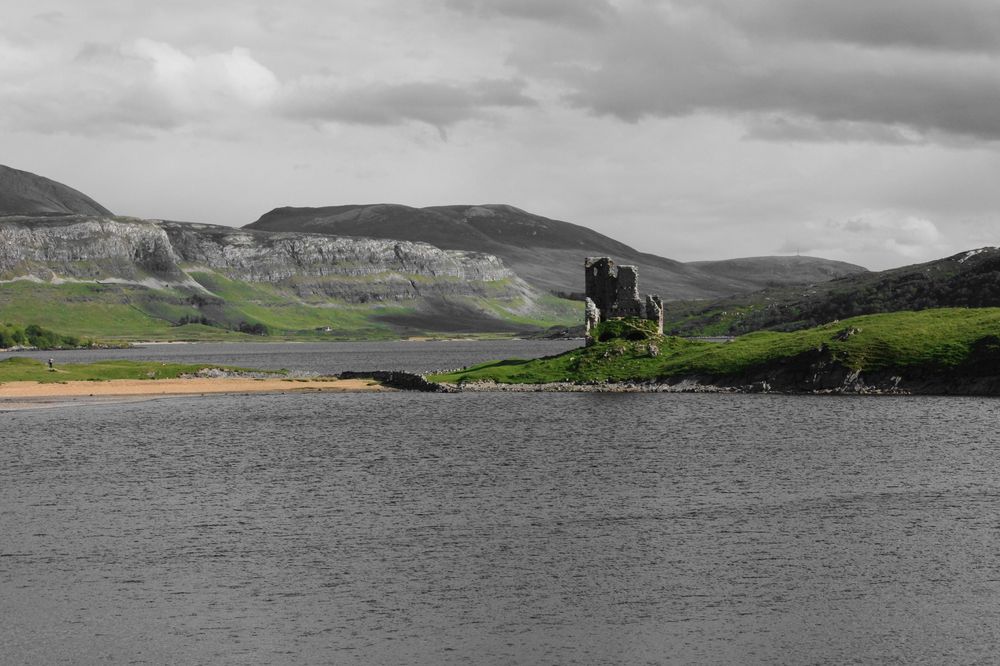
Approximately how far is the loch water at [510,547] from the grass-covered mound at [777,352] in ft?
121

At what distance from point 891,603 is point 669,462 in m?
39.7

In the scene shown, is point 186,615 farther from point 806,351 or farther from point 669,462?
point 806,351

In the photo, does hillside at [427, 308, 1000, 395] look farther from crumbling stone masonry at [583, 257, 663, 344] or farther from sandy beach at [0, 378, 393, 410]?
sandy beach at [0, 378, 393, 410]

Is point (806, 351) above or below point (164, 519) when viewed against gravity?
above

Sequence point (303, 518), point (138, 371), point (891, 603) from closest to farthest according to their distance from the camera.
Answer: point (891, 603) < point (303, 518) < point (138, 371)

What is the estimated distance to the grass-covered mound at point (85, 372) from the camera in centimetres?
17525

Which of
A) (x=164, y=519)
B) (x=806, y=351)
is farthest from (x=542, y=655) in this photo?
(x=806, y=351)

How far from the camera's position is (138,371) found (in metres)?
187

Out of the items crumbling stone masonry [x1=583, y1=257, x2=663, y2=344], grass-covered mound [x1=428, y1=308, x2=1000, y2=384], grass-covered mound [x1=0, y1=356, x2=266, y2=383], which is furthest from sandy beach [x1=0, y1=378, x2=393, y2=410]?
crumbling stone masonry [x1=583, y1=257, x2=663, y2=344]

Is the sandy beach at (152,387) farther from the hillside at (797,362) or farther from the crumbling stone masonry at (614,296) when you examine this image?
the crumbling stone masonry at (614,296)

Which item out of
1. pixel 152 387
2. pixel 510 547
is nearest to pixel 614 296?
pixel 152 387

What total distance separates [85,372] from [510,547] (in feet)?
475

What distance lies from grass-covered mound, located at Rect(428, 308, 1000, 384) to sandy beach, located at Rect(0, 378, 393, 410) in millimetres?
17510

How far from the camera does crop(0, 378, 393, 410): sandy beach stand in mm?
158250
